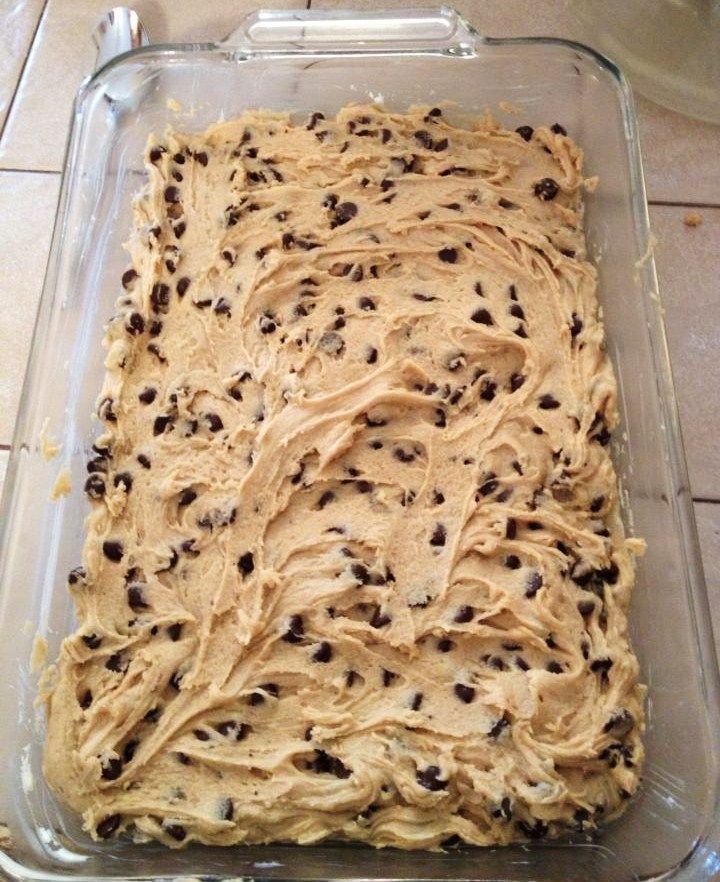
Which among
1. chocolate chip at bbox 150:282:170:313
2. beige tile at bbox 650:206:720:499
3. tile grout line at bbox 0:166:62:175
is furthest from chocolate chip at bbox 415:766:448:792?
tile grout line at bbox 0:166:62:175

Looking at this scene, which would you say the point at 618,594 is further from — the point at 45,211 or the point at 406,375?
the point at 45,211

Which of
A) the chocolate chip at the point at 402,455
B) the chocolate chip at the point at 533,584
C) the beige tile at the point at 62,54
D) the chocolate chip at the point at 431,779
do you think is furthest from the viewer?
the beige tile at the point at 62,54

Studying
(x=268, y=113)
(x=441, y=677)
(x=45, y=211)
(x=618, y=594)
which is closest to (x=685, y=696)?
(x=618, y=594)

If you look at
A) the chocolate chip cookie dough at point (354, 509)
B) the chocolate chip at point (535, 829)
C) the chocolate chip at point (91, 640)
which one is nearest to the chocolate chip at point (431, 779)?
the chocolate chip cookie dough at point (354, 509)

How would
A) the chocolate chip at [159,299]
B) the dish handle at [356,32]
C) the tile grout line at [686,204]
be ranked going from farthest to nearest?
1. the tile grout line at [686,204]
2. the dish handle at [356,32]
3. the chocolate chip at [159,299]

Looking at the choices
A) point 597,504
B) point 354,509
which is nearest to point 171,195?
point 354,509

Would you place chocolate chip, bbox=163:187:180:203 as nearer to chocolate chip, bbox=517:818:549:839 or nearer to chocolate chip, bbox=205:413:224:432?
chocolate chip, bbox=205:413:224:432

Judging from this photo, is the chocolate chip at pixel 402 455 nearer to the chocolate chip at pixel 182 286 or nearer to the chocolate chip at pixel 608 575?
the chocolate chip at pixel 608 575
